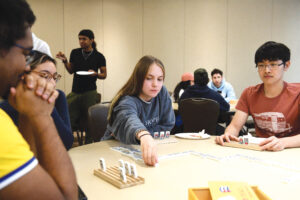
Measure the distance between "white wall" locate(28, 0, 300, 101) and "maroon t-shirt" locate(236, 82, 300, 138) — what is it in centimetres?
446

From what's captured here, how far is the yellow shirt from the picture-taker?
0.62 meters

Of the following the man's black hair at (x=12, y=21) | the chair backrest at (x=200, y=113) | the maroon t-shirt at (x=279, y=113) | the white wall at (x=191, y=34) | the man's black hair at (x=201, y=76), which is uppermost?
the white wall at (x=191, y=34)

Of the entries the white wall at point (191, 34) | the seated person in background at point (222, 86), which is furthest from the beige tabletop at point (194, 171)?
the white wall at point (191, 34)

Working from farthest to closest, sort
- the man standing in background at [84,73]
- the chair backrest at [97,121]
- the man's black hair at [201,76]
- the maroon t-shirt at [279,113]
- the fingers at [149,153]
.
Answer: the man standing in background at [84,73]
the man's black hair at [201,76]
the chair backrest at [97,121]
the maroon t-shirt at [279,113]
the fingers at [149,153]

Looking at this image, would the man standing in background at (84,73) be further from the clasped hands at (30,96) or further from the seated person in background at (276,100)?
the clasped hands at (30,96)

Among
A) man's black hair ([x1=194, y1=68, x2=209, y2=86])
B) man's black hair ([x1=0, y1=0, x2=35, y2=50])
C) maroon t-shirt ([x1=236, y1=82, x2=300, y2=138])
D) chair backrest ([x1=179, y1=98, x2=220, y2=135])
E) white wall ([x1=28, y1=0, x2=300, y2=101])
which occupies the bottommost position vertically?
chair backrest ([x1=179, y1=98, x2=220, y2=135])

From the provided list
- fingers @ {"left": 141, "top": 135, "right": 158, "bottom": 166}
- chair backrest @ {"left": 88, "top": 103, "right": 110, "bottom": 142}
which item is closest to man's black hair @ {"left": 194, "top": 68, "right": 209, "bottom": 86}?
chair backrest @ {"left": 88, "top": 103, "right": 110, "bottom": 142}

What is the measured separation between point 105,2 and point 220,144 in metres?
5.04

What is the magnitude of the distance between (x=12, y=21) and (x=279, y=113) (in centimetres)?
184

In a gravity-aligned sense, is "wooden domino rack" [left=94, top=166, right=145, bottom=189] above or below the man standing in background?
below

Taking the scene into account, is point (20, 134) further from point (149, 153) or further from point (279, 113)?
point (279, 113)

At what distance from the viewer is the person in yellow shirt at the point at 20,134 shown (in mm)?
635

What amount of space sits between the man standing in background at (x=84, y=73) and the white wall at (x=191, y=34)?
1678 millimetres

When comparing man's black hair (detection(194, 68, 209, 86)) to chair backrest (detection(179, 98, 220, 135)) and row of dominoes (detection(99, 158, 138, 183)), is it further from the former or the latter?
row of dominoes (detection(99, 158, 138, 183))
